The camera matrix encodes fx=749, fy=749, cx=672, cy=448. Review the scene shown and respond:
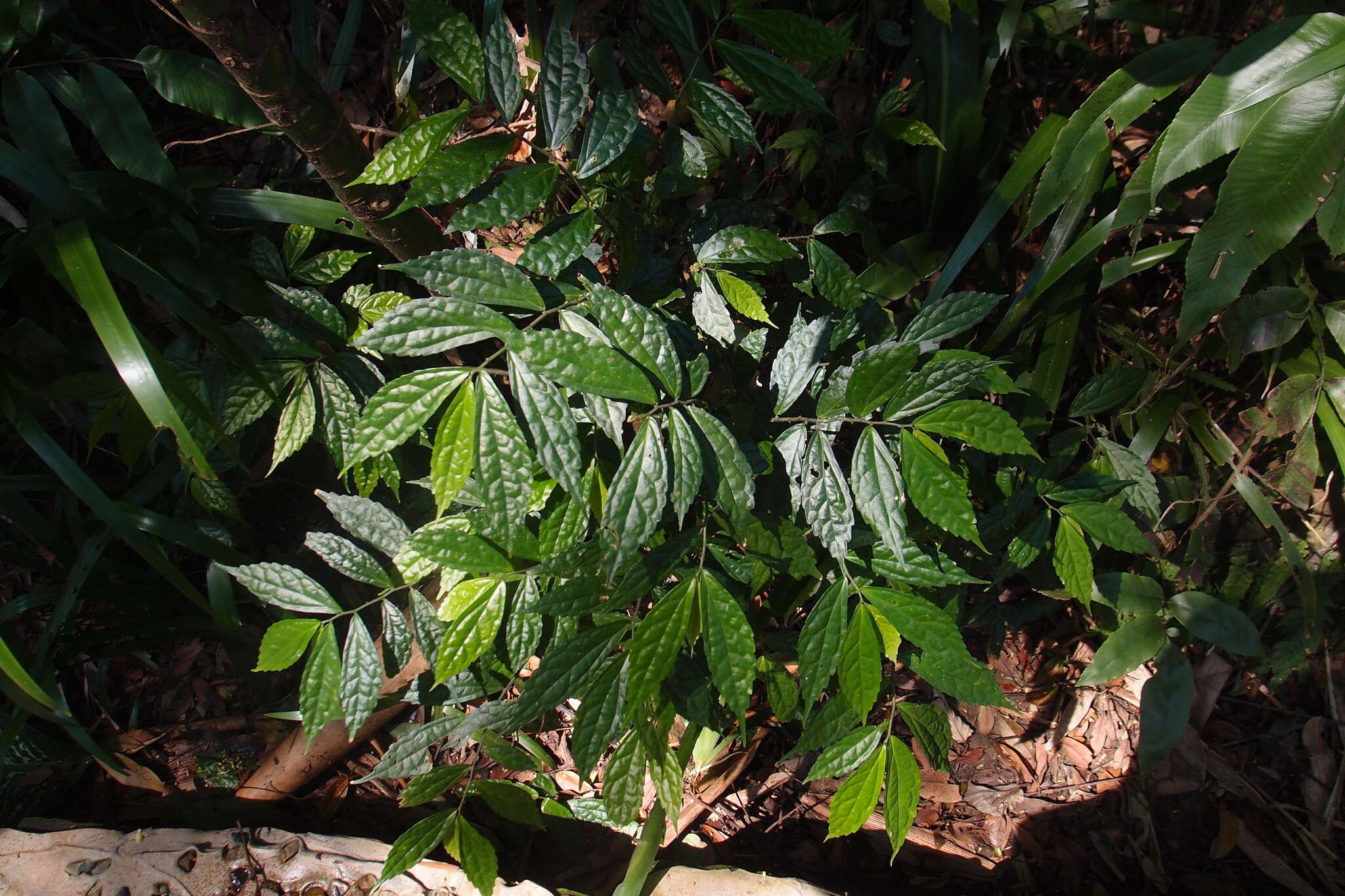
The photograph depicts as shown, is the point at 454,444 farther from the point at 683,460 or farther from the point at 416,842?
the point at 416,842

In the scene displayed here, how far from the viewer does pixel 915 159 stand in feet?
4.75

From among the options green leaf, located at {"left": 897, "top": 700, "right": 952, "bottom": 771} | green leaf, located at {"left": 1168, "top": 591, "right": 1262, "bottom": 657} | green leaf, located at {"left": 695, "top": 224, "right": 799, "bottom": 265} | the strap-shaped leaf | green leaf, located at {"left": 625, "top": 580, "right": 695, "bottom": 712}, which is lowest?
green leaf, located at {"left": 1168, "top": 591, "right": 1262, "bottom": 657}

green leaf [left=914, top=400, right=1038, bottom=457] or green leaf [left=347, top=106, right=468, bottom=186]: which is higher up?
green leaf [left=347, top=106, right=468, bottom=186]

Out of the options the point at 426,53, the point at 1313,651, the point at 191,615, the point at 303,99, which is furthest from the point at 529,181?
the point at 1313,651

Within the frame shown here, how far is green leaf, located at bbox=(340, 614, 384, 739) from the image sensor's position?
3.63 feet

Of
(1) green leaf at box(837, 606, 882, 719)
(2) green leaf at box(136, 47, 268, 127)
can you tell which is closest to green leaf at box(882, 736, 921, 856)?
(1) green leaf at box(837, 606, 882, 719)

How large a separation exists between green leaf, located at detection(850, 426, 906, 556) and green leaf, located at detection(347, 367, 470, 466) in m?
0.44

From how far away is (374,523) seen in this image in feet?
3.77

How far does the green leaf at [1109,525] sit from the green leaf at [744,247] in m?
0.57

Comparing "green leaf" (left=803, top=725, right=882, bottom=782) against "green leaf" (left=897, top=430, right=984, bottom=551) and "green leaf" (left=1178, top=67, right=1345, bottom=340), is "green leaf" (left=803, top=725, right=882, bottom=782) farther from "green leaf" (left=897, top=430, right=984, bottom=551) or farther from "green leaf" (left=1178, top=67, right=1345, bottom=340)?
"green leaf" (left=1178, top=67, right=1345, bottom=340)

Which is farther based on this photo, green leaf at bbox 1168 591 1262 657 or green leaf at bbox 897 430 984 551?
green leaf at bbox 1168 591 1262 657

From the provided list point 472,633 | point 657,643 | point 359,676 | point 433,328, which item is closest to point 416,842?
point 359,676

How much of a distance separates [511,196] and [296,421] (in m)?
0.52

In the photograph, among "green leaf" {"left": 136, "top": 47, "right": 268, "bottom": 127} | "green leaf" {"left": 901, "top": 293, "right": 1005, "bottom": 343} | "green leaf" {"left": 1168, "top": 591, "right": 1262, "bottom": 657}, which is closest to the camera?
"green leaf" {"left": 901, "top": 293, "right": 1005, "bottom": 343}
